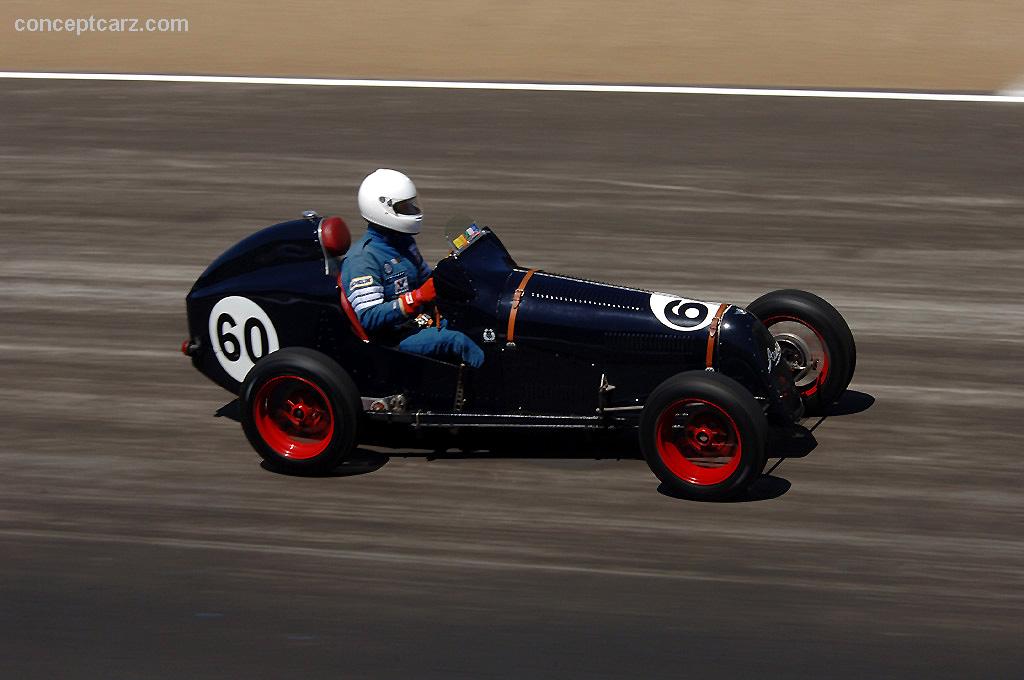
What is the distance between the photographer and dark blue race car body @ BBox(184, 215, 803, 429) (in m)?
7.30

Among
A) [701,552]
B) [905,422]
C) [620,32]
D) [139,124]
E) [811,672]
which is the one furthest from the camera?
[620,32]

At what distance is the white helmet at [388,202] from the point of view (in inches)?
302

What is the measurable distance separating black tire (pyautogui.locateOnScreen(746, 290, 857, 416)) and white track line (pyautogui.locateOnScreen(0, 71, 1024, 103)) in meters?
8.17

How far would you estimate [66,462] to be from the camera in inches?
306

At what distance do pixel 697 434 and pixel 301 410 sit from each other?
6.37ft

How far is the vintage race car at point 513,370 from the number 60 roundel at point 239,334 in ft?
0.04

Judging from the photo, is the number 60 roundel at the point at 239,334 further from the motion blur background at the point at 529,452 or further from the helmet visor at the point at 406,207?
the helmet visor at the point at 406,207

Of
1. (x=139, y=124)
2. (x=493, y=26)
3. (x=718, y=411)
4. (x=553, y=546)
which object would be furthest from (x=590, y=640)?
(x=493, y=26)

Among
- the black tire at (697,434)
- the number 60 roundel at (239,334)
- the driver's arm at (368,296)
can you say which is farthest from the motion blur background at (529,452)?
the driver's arm at (368,296)

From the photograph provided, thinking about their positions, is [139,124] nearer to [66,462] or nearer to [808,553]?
[66,462]

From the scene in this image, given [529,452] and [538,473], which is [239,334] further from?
[538,473]

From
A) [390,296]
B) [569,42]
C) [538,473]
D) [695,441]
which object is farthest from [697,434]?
[569,42]

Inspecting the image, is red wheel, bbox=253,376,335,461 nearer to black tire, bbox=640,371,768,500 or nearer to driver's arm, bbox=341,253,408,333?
driver's arm, bbox=341,253,408,333

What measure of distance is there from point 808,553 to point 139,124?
10.3 m
